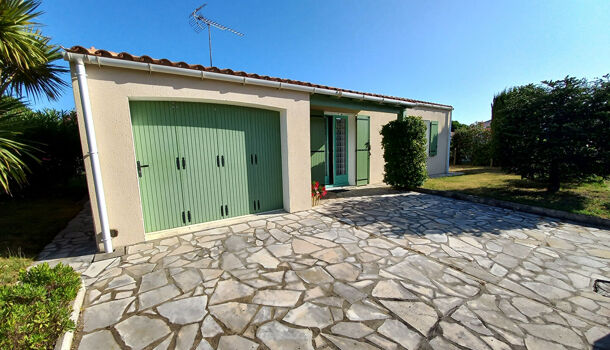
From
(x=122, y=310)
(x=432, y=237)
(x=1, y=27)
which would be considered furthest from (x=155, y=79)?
(x=432, y=237)

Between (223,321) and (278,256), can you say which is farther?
(278,256)

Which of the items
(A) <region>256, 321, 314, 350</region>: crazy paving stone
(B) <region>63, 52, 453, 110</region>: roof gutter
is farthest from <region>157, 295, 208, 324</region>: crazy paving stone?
(B) <region>63, 52, 453, 110</region>: roof gutter

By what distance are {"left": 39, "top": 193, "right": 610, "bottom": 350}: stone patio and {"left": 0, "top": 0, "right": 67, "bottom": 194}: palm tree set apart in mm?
1707

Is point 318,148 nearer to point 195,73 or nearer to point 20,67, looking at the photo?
point 195,73

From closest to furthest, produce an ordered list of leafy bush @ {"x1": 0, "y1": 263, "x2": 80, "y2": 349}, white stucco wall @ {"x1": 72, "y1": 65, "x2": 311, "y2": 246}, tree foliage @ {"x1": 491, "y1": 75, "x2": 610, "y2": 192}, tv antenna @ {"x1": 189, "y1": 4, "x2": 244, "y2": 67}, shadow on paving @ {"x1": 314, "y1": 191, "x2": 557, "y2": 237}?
1. leafy bush @ {"x1": 0, "y1": 263, "x2": 80, "y2": 349}
2. white stucco wall @ {"x1": 72, "y1": 65, "x2": 311, "y2": 246}
3. shadow on paving @ {"x1": 314, "y1": 191, "x2": 557, "y2": 237}
4. tree foliage @ {"x1": 491, "y1": 75, "x2": 610, "y2": 192}
5. tv antenna @ {"x1": 189, "y1": 4, "x2": 244, "y2": 67}

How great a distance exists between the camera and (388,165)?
7.59 metres

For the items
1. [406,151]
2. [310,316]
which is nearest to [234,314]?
[310,316]

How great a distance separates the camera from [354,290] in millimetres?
2469

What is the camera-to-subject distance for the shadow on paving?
4.25m

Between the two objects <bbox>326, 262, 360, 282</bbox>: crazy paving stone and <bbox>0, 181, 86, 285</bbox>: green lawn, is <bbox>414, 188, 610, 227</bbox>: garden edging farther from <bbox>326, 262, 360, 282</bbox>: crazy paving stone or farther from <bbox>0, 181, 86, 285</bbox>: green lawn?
<bbox>0, 181, 86, 285</bbox>: green lawn

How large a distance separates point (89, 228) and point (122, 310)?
3.56 metres

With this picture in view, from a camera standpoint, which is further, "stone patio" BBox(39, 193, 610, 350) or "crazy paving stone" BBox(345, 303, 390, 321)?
"crazy paving stone" BBox(345, 303, 390, 321)

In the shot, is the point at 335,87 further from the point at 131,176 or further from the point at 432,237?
the point at 131,176

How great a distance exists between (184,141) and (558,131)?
905 centimetres
